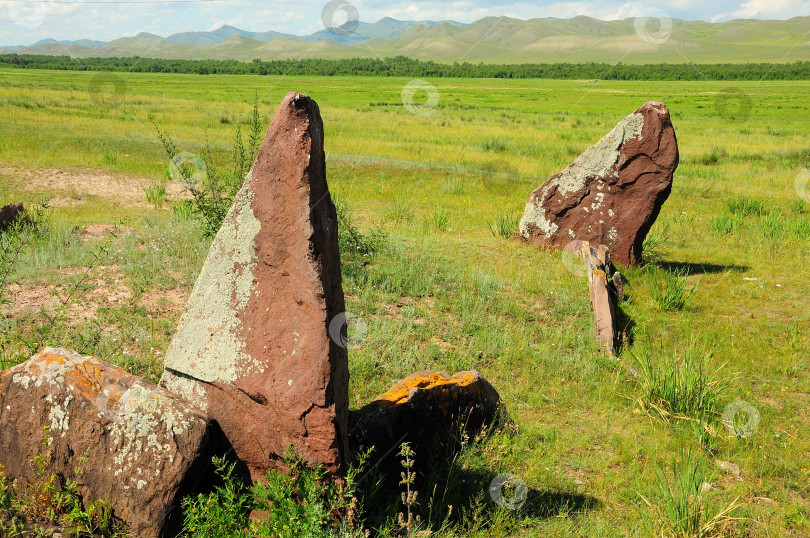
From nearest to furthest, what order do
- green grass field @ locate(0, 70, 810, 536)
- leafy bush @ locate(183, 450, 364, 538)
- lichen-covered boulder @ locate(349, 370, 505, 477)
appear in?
leafy bush @ locate(183, 450, 364, 538), lichen-covered boulder @ locate(349, 370, 505, 477), green grass field @ locate(0, 70, 810, 536)

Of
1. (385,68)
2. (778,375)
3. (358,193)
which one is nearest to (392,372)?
(778,375)

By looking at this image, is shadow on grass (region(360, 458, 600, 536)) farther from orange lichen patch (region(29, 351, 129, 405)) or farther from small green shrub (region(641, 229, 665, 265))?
small green shrub (region(641, 229, 665, 265))

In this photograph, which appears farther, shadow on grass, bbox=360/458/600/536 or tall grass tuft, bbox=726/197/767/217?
tall grass tuft, bbox=726/197/767/217

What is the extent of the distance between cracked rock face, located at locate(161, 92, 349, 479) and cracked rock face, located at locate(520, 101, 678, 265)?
27.0ft

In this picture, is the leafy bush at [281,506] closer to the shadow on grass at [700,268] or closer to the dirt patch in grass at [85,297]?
the dirt patch in grass at [85,297]

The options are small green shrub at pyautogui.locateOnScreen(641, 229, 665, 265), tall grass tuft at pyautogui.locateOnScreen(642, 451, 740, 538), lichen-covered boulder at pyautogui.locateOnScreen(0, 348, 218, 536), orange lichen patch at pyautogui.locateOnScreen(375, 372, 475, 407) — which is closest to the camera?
lichen-covered boulder at pyautogui.locateOnScreen(0, 348, 218, 536)

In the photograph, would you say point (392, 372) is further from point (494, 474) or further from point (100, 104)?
point (100, 104)

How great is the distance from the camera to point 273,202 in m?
3.74

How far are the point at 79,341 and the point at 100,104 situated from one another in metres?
32.5

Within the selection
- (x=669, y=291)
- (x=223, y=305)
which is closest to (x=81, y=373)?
(x=223, y=305)

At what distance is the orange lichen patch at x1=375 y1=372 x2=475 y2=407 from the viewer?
4730 mm

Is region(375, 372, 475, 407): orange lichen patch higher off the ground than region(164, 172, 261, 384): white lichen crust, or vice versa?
region(164, 172, 261, 384): white lichen crust

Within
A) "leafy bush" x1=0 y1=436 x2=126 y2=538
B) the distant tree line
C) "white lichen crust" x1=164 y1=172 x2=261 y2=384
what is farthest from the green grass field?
the distant tree line

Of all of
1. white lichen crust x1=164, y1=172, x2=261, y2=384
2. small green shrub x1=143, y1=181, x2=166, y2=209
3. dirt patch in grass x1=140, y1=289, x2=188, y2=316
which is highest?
white lichen crust x1=164, y1=172, x2=261, y2=384
